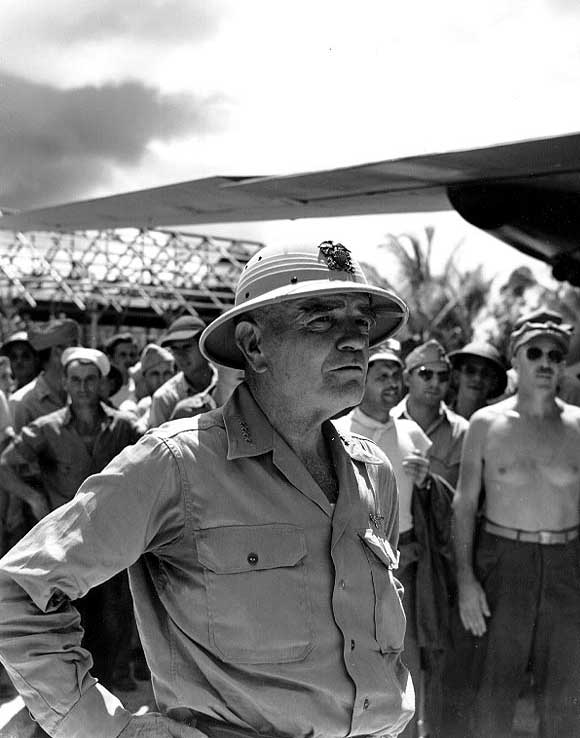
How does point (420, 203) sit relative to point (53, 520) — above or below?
above

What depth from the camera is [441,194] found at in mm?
4973

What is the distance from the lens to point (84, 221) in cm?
695

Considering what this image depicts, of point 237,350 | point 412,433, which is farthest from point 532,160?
point 237,350

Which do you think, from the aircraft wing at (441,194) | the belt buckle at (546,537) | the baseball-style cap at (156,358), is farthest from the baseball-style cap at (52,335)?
the belt buckle at (546,537)

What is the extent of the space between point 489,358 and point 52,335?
267cm

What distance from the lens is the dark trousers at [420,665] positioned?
454cm

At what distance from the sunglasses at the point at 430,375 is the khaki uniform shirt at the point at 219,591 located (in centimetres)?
331

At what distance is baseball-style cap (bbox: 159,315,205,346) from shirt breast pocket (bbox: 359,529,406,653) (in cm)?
377

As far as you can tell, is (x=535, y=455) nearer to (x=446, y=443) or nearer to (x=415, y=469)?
(x=415, y=469)

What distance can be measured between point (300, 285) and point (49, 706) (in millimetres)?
909

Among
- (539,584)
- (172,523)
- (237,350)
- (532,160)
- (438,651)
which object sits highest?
(532,160)

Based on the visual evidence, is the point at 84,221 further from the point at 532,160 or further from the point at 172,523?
the point at 172,523

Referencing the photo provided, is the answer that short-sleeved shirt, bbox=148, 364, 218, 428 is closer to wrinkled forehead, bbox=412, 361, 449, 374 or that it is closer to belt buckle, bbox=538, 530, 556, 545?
wrinkled forehead, bbox=412, 361, 449, 374

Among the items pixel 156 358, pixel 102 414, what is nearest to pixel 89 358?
pixel 102 414
